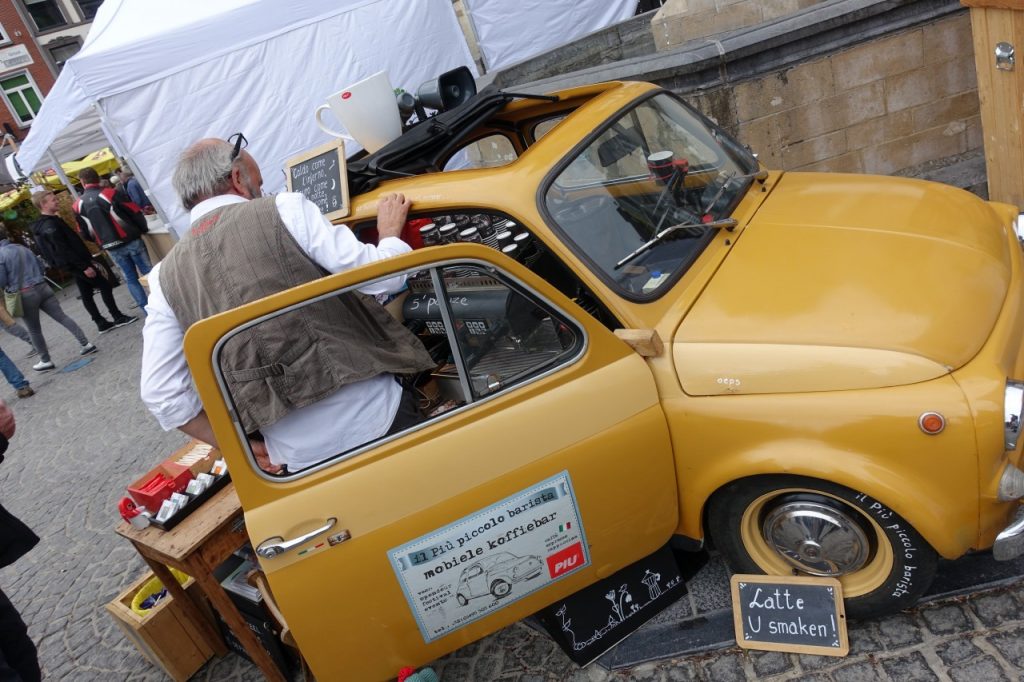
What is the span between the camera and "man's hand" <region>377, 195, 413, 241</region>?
279cm

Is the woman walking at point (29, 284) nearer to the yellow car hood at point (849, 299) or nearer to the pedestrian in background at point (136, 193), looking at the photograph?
the pedestrian in background at point (136, 193)

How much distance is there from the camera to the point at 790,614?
8.73ft

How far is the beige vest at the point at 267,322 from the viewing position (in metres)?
2.43

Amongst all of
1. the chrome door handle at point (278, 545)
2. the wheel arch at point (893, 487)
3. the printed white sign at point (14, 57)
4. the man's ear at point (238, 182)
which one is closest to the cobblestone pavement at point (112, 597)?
the wheel arch at point (893, 487)

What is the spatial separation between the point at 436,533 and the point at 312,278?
3.26ft

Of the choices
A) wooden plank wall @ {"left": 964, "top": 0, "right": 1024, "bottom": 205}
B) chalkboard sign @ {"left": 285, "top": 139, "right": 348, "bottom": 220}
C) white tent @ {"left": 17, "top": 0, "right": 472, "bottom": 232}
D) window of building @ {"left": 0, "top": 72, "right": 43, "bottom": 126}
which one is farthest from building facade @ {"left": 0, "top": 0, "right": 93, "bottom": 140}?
wooden plank wall @ {"left": 964, "top": 0, "right": 1024, "bottom": 205}

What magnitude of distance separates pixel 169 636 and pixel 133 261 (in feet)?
27.5

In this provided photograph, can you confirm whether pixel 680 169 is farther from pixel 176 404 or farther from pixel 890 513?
pixel 176 404

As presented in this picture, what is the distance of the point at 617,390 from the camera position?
2518mm

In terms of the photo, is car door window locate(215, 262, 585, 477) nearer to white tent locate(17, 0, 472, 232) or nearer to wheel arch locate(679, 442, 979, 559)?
wheel arch locate(679, 442, 979, 559)

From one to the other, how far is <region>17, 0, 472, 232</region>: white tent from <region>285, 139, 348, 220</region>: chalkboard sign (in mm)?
4640

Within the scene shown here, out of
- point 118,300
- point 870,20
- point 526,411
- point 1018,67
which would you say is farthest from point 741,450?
point 118,300

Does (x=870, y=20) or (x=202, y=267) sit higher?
(x=202, y=267)

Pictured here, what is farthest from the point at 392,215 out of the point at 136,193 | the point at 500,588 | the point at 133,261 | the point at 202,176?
the point at 136,193
